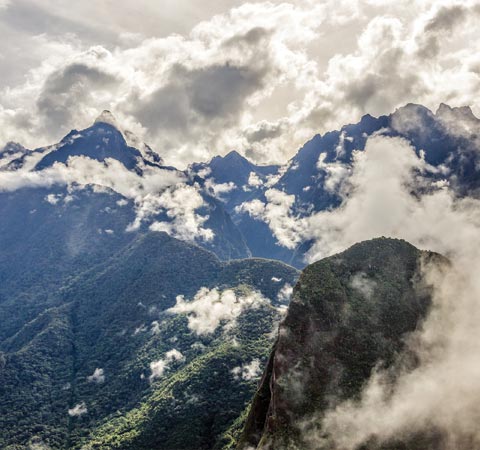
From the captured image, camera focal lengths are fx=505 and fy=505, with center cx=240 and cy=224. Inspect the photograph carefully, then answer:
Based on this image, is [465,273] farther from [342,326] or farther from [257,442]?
[257,442]

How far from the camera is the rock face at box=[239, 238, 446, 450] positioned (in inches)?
4097

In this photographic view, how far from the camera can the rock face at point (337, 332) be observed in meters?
104

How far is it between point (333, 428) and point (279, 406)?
11.4 metres

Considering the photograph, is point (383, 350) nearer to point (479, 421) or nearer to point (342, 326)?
point (342, 326)

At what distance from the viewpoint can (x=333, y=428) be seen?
3893 inches

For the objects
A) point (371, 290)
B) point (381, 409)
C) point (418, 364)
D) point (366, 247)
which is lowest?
point (381, 409)

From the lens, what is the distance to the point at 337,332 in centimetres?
11588

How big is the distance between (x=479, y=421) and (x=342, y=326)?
3356cm

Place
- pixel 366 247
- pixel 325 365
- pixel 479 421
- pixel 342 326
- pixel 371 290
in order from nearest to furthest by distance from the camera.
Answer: pixel 479 421 < pixel 325 365 < pixel 342 326 < pixel 371 290 < pixel 366 247

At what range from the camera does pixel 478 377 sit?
10375 centimetres

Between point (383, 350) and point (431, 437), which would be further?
point (383, 350)

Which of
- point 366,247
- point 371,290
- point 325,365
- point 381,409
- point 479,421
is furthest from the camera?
point 366,247

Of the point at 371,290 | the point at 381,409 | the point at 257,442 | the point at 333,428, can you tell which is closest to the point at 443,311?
the point at 371,290

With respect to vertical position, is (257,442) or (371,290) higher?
(371,290)
